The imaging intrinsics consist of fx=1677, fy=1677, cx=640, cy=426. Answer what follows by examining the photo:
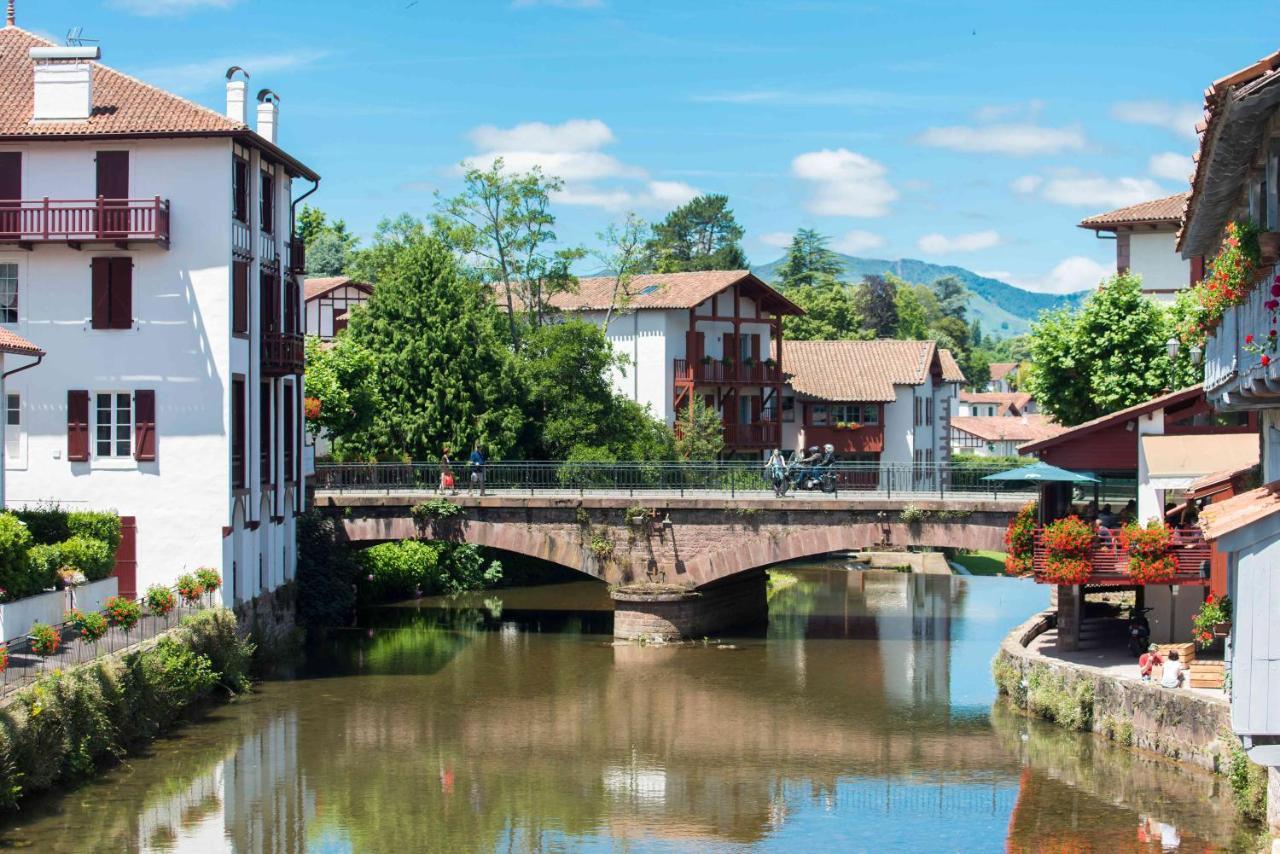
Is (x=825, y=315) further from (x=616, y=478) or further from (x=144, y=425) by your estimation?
(x=144, y=425)

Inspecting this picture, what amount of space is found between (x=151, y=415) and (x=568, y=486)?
13674mm

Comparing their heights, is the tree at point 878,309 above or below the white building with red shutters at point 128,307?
above

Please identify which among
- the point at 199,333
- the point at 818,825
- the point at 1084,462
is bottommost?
the point at 818,825

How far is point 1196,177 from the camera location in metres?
25.3

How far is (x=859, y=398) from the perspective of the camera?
74750mm

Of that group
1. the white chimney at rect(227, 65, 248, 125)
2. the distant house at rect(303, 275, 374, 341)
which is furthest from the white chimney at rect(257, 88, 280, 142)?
the distant house at rect(303, 275, 374, 341)

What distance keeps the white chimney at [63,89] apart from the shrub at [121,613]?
11.8 m

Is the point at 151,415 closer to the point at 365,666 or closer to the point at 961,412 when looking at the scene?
the point at 365,666

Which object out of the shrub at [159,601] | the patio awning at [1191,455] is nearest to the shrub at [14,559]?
the shrub at [159,601]

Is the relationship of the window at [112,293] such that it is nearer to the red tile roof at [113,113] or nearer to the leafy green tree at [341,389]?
the red tile roof at [113,113]

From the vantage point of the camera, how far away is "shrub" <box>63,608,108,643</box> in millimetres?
29688

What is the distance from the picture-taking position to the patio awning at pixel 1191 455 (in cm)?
3512

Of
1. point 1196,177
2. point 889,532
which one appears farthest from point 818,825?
point 889,532

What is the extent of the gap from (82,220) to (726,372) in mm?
34979
